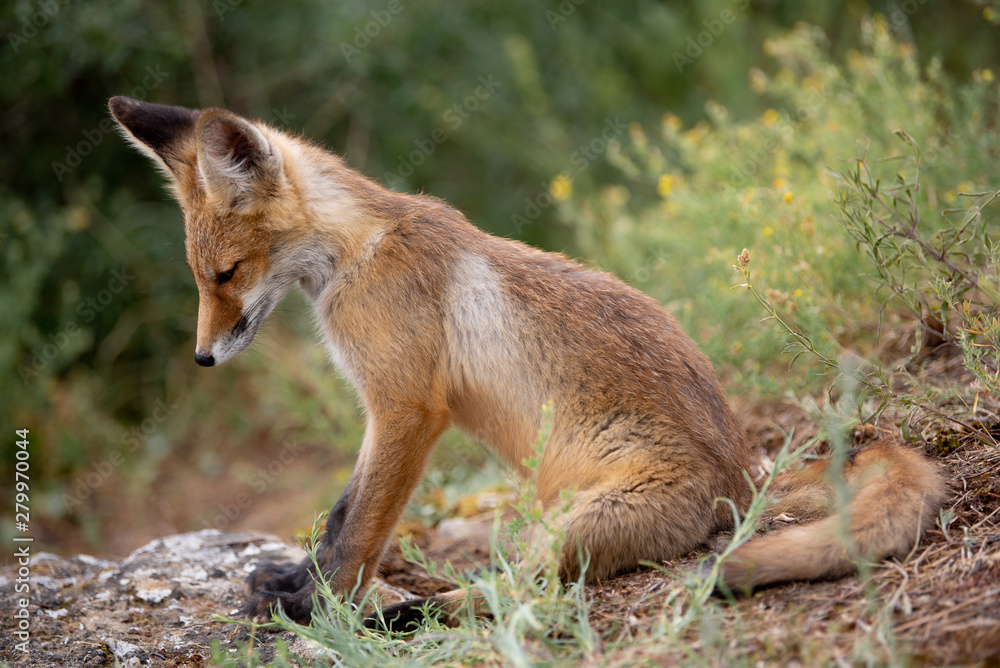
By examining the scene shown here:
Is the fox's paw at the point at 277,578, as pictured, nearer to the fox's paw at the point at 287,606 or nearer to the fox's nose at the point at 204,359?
the fox's paw at the point at 287,606

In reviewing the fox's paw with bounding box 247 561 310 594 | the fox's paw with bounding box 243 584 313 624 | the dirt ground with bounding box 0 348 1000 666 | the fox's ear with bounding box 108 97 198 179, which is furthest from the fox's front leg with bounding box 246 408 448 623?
the fox's ear with bounding box 108 97 198 179

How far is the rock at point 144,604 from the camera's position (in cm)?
342

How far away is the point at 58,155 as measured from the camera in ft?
29.2

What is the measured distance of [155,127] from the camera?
4.23 meters

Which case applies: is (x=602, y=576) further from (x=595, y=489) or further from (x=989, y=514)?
(x=989, y=514)

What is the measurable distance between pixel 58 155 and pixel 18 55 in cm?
130

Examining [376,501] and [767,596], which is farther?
[376,501]

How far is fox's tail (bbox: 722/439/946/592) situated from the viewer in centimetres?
269

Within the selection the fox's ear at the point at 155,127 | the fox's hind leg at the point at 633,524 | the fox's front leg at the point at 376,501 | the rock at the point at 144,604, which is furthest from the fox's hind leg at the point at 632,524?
the fox's ear at the point at 155,127

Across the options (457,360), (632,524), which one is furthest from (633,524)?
(457,360)

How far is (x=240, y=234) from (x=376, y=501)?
4.99 feet

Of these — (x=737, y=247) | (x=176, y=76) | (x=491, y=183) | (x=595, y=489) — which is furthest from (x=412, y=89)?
(x=595, y=489)

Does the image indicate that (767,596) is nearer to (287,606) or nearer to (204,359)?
(287,606)

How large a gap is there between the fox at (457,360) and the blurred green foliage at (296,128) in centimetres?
268
